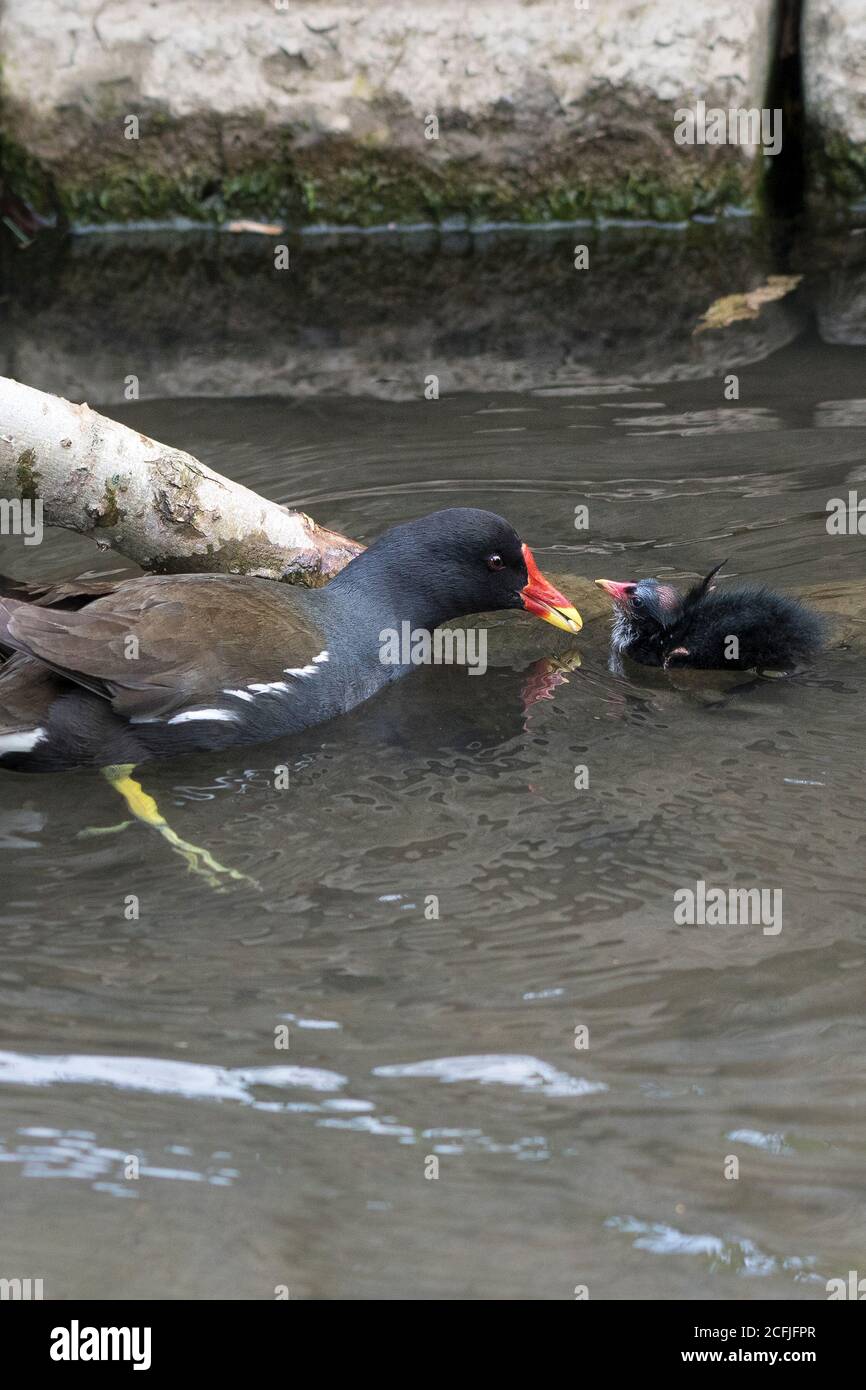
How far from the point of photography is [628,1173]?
10.3ft

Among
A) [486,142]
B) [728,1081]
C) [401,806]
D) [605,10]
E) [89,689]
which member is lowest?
[728,1081]

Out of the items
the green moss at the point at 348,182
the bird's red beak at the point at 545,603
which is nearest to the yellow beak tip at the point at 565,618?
the bird's red beak at the point at 545,603

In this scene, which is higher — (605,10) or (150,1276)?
(605,10)

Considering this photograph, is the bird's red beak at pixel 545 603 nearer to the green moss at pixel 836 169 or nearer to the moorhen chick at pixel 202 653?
the moorhen chick at pixel 202 653

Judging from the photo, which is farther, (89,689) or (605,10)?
(605,10)

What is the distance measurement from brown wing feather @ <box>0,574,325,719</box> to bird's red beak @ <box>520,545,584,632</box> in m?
0.77

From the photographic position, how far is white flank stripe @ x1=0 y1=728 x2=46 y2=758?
458cm

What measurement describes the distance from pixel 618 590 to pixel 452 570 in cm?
56

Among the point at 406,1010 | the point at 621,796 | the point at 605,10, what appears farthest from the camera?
the point at 605,10

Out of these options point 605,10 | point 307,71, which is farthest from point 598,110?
point 307,71

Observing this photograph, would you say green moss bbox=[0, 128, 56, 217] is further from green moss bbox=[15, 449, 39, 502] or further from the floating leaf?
green moss bbox=[15, 449, 39, 502]

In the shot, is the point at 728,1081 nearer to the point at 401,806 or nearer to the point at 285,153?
the point at 401,806

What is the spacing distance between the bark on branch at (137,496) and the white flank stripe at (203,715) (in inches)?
32.4

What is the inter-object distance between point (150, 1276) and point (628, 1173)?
942mm
